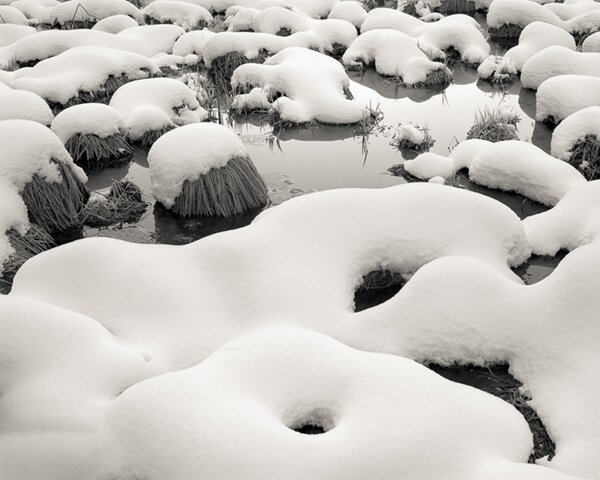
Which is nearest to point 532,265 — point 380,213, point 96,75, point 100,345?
point 380,213

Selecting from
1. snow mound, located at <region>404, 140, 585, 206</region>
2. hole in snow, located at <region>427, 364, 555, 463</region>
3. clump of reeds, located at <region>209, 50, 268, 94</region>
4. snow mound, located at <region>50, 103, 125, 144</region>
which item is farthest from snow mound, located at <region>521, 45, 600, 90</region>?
hole in snow, located at <region>427, 364, 555, 463</region>

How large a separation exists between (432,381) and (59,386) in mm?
1594

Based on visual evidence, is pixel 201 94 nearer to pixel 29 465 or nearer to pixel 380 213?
pixel 380 213

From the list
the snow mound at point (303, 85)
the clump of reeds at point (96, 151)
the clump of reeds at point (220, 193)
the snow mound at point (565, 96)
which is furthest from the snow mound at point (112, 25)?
the snow mound at point (565, 96)

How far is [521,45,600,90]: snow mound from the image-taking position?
6859mm

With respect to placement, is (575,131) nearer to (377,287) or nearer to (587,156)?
(587,156)

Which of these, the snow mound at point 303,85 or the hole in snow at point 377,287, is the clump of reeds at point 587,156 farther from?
the hole in snow at point 377,287

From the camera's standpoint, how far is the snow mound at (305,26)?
8664 millimetres

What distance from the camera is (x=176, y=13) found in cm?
969

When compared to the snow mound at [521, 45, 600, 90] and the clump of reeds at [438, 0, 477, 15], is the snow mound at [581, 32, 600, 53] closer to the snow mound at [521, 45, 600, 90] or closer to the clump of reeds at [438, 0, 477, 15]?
the snow mound at [521, 45, 600, 90]

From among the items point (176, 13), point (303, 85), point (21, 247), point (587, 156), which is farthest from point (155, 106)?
point (176, 13)

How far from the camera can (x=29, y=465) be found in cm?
258

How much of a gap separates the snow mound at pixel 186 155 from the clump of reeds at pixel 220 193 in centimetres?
4

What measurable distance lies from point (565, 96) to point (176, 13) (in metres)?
5.89
